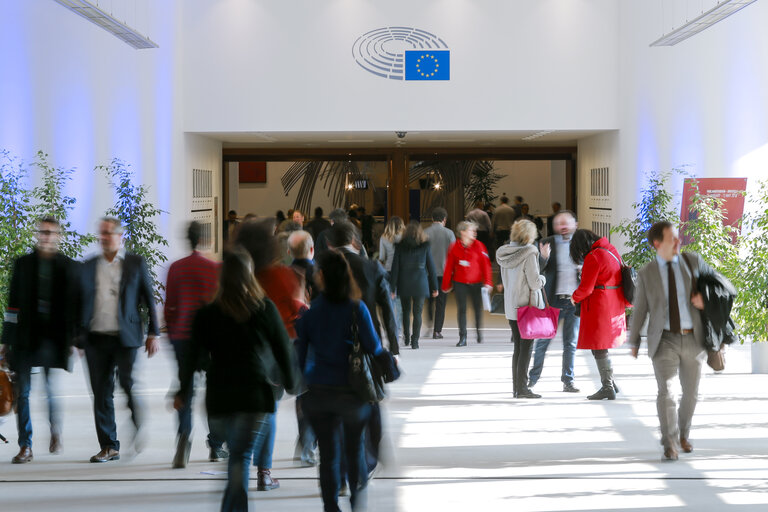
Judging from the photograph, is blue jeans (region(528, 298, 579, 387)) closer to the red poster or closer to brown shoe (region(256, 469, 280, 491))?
brown shoe (region(256, 469, 280, 491))

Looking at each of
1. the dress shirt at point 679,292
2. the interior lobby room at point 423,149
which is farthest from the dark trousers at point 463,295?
the dress shirt at point 679,292

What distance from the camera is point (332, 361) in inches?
181

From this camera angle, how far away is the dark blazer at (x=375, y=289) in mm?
5707

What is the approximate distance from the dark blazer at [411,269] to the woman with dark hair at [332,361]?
23.9ft

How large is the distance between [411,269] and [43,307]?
6331 millimetres

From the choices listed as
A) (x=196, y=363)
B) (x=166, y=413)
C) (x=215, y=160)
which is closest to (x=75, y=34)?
(x=166, y=413)

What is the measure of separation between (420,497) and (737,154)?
984 cm

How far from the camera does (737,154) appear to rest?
45.1 ft

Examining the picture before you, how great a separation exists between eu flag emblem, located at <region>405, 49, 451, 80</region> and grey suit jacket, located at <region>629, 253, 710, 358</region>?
9621mm

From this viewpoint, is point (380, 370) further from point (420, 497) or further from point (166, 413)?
point (166, 413)

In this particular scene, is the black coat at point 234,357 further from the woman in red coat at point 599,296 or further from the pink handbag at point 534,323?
the pink handbag at point 534,323

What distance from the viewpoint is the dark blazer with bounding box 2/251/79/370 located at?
6145 mm

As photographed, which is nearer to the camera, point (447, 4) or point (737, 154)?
point (737, 154)

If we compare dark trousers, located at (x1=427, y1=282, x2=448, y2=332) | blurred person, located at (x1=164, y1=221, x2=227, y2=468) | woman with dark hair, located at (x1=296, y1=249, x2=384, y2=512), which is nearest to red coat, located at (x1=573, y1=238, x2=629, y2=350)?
blurred person, located at (x1=164, y1=221, x2=227, y2=468)
